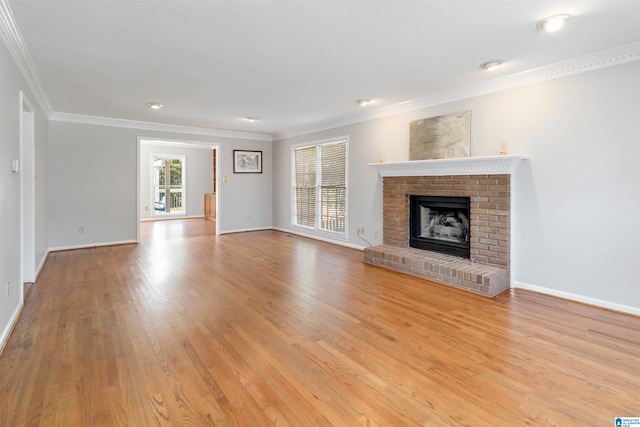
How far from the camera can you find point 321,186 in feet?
22.4

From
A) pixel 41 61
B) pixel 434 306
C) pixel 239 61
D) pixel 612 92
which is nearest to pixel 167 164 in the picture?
pixel 41 61

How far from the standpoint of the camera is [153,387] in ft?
6.18

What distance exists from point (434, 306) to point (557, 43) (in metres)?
2.56

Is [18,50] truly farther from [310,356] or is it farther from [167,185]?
[167,185]

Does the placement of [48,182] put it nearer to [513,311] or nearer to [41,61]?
[41,61]

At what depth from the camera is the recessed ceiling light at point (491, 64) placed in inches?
129

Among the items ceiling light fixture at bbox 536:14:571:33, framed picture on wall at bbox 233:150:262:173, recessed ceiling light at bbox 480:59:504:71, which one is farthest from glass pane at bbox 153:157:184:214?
ceiling light fixture at bbox 536:14:571:33

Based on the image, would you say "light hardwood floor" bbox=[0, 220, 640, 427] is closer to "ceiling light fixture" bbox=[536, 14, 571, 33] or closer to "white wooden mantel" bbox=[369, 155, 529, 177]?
"white wooden mantel" bbox=[369, 155, 529, 177]

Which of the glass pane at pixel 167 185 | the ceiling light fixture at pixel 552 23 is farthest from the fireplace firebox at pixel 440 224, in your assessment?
the glass pane at pixel 167 185

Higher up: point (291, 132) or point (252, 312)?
point (291, 132)

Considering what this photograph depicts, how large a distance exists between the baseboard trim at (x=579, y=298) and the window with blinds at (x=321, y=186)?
10.4 feet

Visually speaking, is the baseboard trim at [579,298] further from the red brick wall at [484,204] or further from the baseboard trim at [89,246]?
the baseboard trim at [89,246]

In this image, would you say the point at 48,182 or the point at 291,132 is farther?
the point at 291,132

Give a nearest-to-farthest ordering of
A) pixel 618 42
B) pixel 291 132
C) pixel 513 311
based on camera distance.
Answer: pixel 618 42, pixel 513 311, pixel 291 132
